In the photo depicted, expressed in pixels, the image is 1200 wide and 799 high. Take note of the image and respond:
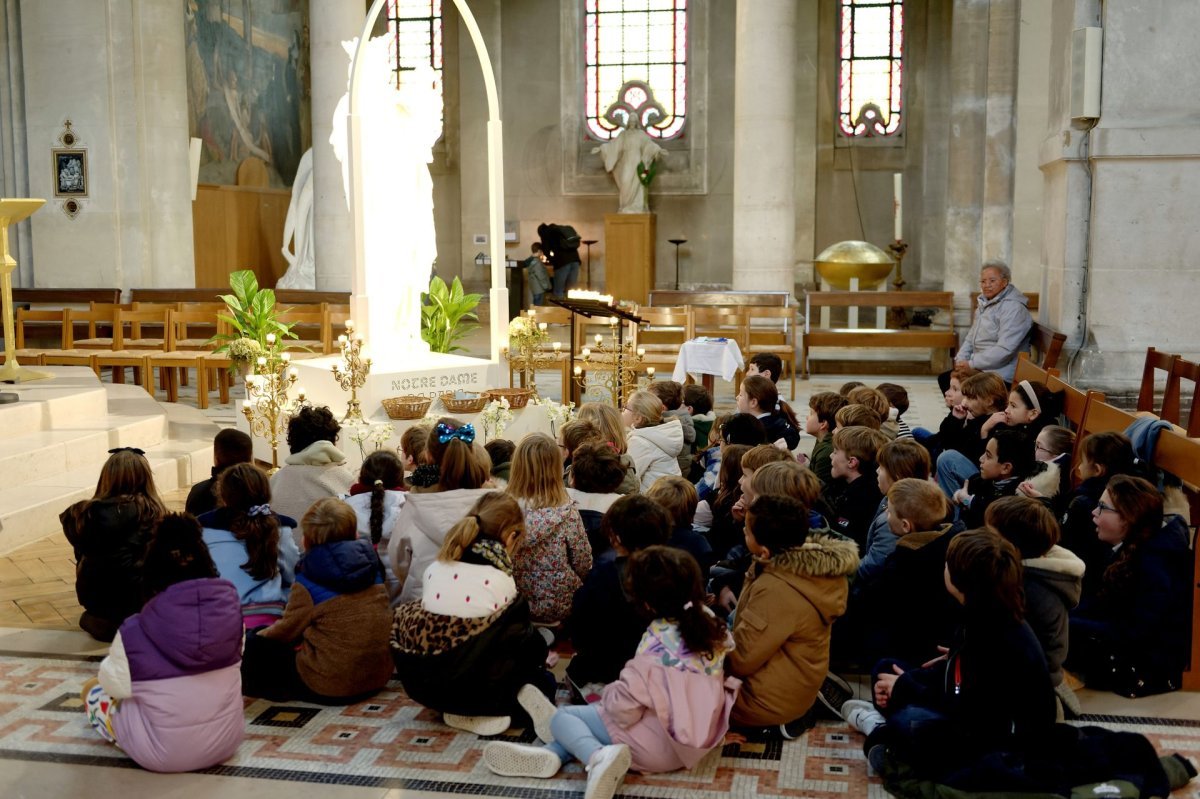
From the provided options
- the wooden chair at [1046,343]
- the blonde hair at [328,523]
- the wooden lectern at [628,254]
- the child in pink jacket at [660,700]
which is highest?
the wooden lectern at [628,254]

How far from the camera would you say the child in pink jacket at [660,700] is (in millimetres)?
3805

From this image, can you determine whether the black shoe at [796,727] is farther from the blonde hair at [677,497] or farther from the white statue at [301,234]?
the white statue at [301,234]

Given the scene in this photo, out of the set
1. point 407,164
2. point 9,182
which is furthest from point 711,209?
point 407,164

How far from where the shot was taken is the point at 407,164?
9453 millimetres

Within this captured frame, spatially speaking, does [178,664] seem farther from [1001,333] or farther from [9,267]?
[1001,333]

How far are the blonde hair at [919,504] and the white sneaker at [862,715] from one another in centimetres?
61

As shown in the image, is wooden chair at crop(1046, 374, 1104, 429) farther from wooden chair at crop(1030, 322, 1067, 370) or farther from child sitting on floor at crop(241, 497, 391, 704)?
child sitting on floor at crop(241, 497, 391, 704)

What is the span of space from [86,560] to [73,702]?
0.63 m

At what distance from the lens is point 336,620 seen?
14.6 feet

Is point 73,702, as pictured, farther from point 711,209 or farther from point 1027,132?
point 711,209

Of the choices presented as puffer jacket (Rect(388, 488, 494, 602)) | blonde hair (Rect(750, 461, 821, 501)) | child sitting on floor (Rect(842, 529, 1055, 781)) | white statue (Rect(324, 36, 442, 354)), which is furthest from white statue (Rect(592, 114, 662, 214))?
child sitting on floor (Rect(842, 529, 1055, 781))

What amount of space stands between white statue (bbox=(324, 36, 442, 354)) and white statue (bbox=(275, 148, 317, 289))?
787cm

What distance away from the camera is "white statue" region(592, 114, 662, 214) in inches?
771


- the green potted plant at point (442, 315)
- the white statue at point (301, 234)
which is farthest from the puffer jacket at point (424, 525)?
the white statue at point (301, 234)
